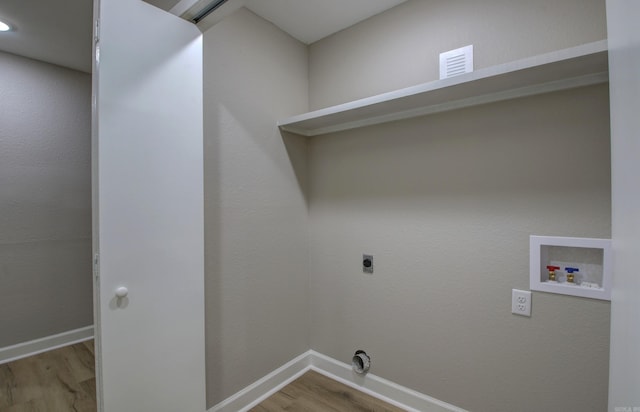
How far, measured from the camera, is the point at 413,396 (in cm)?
178

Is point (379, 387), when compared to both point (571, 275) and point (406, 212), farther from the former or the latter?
point (571, 275)

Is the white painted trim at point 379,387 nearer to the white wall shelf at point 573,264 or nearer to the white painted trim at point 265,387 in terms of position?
the white painted trim at point 265,387

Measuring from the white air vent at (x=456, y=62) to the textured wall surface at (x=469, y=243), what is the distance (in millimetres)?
228

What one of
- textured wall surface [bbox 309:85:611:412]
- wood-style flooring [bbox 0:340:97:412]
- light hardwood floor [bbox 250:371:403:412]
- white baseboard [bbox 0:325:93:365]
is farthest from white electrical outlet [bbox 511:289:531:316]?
white baseboard [bbox 0:325:93:365]

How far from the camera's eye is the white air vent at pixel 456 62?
156 centimetres

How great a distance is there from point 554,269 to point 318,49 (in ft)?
7.15

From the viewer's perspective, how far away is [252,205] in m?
1.87

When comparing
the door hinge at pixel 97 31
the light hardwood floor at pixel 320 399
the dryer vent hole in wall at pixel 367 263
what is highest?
the door hinge at pixel 97 31

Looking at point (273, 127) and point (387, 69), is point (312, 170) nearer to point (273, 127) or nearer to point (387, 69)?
point (273, 127)

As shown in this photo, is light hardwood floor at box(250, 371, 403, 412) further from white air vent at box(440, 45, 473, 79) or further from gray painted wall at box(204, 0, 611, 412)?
white air vent at box(440, 45, 473, 79)

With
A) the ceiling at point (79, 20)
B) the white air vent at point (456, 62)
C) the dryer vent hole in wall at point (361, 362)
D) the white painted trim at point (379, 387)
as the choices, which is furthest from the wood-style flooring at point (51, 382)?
the white air vent at point (456, 62)

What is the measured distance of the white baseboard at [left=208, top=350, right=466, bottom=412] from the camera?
1.72 meters

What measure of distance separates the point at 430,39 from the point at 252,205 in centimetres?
155

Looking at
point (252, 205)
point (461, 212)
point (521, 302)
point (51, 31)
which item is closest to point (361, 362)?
point (521, 302)
